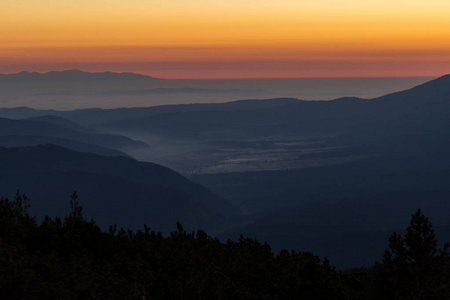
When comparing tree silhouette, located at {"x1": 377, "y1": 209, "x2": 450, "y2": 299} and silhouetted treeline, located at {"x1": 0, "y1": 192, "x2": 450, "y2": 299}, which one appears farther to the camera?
tree silhouette, located at {"x1": 377, "y1": 209, "x2": 450, "y2": 299}

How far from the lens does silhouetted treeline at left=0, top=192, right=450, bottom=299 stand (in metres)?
19.4

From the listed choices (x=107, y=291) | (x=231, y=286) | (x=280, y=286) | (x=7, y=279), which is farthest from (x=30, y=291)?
(x=280, y=286)

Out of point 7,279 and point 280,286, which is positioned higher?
point 7,279

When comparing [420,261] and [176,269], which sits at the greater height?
[176,269]

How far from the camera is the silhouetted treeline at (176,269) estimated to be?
1938 cm

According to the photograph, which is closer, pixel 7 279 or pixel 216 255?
pixel 7 279

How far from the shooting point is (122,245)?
1145 inches

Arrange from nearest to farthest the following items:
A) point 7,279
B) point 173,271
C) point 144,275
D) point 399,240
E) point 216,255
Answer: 1. point 7,279
2. point 144,275
3. point 173,271
4. point 216,255
5. point 399,240

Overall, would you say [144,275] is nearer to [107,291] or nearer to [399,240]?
[107,291]

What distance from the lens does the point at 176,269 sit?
25.3 metres

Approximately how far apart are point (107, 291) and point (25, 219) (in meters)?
13.7

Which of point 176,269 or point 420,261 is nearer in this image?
point 176,269

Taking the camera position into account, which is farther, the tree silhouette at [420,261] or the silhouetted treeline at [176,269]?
the tree silhouette at [420,261]

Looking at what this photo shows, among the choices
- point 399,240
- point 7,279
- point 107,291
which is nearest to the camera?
point 7,279
